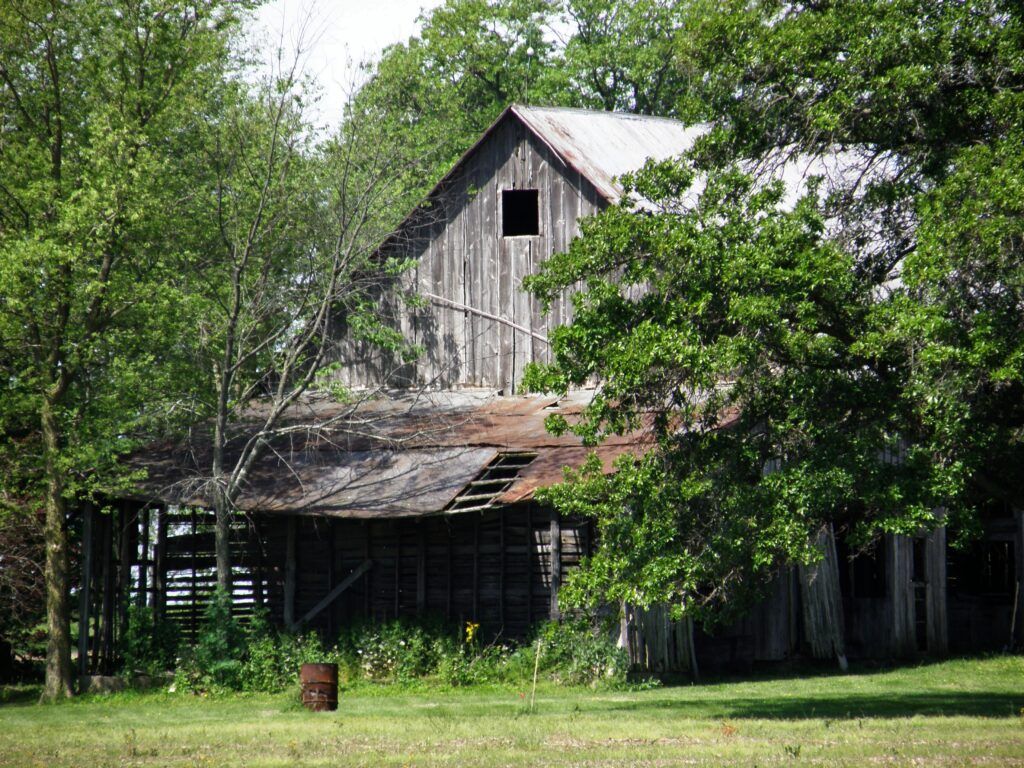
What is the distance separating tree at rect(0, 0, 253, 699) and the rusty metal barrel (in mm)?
5568

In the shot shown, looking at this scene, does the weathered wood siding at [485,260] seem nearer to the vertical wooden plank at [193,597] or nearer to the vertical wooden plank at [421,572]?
the vertical wooden plank at [421,572]

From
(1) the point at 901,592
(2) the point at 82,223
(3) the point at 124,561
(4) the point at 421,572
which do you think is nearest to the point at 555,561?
(4) the point at 421,572

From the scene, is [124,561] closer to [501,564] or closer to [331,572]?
[331,572]

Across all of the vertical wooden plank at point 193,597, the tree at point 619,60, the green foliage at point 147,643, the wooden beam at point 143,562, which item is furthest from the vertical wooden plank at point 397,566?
the tree at point 619,60

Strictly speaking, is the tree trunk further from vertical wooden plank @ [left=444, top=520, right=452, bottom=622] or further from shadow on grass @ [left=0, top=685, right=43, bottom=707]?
vertical wooden plank @ [left=444, top=520, right=452, bottom=622]

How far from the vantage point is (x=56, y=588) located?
21781 mm

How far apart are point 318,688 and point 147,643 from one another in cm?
663

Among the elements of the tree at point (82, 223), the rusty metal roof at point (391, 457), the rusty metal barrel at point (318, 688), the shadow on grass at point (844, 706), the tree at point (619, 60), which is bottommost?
the shadow on grass at point (844, 706)

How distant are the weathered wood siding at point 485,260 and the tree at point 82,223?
25.2 ft

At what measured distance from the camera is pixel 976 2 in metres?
14.6

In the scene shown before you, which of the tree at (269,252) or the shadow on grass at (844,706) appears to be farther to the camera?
the tree at (269,252)

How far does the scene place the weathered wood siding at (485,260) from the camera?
2870 cm

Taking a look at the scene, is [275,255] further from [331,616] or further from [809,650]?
[809,650]

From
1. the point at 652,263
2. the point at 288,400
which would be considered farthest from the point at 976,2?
the point at 288,400
